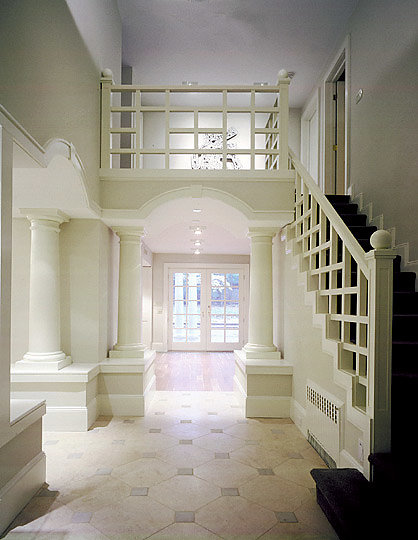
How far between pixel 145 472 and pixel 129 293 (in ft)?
7.14

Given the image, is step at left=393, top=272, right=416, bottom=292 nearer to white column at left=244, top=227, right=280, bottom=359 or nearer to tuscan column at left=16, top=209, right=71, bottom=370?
white column at left=244, top=227, right=280, bottom=359

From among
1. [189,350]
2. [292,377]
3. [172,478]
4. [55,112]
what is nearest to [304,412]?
[292,377]

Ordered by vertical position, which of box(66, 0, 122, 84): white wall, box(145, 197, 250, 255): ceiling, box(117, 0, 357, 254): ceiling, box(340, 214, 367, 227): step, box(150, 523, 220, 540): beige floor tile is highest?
box(117, 0, 357, 254): ceiling

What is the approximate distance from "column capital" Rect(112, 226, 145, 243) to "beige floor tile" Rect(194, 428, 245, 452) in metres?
2.37

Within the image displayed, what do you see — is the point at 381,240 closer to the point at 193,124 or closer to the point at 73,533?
the point at 73,533

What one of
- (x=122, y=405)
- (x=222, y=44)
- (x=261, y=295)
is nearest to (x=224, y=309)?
(x=261, y=295)

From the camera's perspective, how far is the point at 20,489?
2.46 meters

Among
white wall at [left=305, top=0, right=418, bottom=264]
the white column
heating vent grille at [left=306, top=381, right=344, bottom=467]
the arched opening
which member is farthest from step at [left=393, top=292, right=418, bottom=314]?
the arched opening

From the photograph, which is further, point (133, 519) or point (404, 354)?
point (404, 354)

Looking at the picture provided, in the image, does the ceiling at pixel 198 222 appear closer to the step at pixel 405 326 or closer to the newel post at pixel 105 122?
the newel post at pixel 105 122

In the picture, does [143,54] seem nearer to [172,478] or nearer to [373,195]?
[373,195]

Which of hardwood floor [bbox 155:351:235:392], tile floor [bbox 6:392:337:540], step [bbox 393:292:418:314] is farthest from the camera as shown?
hardwood floor [bbox 155:351:235:392]

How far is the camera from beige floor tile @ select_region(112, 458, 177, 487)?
9.60 ft

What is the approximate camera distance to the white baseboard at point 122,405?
4.43 m
